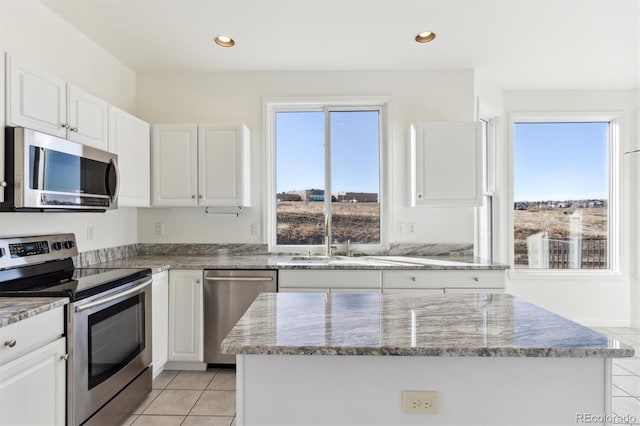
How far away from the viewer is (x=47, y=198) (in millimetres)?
1912

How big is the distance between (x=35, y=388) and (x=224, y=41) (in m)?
2.60

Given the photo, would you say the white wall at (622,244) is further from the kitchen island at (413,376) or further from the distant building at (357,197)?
the kitchen island at (413,376)

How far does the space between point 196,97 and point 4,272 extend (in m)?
2.24

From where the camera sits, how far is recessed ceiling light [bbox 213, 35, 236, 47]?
2.82 m

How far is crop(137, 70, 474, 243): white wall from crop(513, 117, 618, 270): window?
119cm

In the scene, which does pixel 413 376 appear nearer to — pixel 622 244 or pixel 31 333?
pixel 31 333

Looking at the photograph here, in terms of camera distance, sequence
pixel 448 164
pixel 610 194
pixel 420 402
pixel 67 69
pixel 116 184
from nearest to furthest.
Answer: pixel 420 402
pixel 116 184
pixel 67 69
pixel 448 164
pixel 610 194

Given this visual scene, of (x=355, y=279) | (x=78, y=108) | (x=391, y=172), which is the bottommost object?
(x=355, y=279)

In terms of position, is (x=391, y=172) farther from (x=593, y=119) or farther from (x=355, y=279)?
(x=593, y=119)

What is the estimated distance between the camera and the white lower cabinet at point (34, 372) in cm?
138

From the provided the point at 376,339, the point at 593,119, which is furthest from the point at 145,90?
the point at 593,119

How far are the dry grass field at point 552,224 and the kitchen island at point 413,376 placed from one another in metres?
3.15

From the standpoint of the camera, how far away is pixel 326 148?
3.58 meters

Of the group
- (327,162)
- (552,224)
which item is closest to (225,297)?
(327,162)
